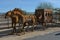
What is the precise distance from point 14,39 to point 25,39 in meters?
0.87

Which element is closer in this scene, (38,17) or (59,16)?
(38,17)

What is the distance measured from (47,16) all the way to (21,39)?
1433cm

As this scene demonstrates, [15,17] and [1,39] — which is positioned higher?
[15,17]

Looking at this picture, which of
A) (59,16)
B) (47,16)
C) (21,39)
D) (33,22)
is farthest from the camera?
(59,16)

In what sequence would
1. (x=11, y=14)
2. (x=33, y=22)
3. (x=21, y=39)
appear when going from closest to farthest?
(x=21, y=39), (x=11, y=14), (x=33, y=22)

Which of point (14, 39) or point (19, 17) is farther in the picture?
point (19, 17)

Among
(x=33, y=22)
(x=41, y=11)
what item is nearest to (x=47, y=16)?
(x=41, y=11)

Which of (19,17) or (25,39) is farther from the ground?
(19,17)

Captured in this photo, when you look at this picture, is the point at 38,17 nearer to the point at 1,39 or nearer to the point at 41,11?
the point at 41,11

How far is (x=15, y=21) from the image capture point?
21422 mm

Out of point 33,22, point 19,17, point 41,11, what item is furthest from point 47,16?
point 19,17

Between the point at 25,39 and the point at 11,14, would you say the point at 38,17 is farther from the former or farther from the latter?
the point at 25,39

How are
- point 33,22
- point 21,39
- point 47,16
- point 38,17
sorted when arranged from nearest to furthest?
1. point 21,39
2. point 33,22
3. point 38,17
4. point 47,16

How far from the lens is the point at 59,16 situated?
147 ft
